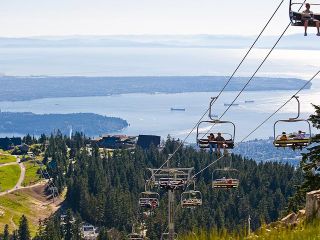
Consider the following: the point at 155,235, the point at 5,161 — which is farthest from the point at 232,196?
the point at 5,161

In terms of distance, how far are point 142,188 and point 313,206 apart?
92.8 m

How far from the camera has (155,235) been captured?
74750 millimetres

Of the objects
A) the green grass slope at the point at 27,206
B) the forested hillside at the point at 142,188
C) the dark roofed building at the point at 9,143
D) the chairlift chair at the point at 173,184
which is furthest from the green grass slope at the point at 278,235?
the dark roofed building at the point at 9,143

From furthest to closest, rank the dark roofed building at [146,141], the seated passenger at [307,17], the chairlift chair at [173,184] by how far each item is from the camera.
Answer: the dark roofed building at [146,141] < the chairlift chair at [173,184] < the seated passenger at [307,17]

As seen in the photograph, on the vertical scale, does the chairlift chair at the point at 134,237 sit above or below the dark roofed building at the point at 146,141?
below

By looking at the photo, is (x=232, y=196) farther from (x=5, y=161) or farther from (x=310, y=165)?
(x=310, y=165)

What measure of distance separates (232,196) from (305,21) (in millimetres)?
85268

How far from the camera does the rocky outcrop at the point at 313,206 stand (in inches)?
623

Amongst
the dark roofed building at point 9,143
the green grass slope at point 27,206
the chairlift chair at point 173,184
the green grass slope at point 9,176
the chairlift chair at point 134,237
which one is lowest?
the green grass slope at point 27,206

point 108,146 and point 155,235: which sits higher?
point 108,146

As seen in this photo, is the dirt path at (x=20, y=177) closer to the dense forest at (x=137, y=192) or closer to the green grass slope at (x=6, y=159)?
the green grass slope at (x=6, y=159)

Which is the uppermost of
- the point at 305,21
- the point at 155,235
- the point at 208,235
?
the point at 305,21

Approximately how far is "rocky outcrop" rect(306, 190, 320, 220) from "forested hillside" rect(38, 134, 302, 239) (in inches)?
2307

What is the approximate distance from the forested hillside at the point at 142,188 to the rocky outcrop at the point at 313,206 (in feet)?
192
